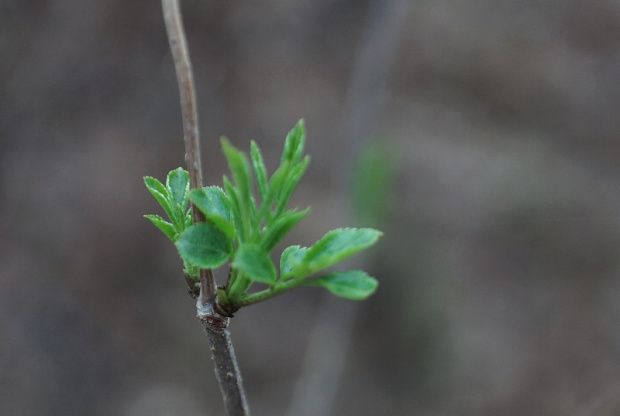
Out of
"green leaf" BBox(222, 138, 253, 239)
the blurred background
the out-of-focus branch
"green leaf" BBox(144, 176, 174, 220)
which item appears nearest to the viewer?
"green leaf" BBox(222, 138, 253, 239)

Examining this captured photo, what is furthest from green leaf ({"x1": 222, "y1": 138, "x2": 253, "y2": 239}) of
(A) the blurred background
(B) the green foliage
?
(A) the blurred background

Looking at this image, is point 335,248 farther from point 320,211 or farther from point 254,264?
point 320,211

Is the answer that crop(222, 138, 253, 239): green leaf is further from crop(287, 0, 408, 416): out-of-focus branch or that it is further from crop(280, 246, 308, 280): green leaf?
crop(287, 0, 408, 416): out-of-focus branch

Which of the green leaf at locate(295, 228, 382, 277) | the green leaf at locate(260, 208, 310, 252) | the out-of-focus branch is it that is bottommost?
the green leaf at locate(295, 228, 382, 277)

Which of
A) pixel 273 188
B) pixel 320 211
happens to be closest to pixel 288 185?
pixel 273 188

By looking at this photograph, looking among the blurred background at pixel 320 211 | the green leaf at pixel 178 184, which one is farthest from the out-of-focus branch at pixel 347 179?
the green leaf at pixel 178 184
